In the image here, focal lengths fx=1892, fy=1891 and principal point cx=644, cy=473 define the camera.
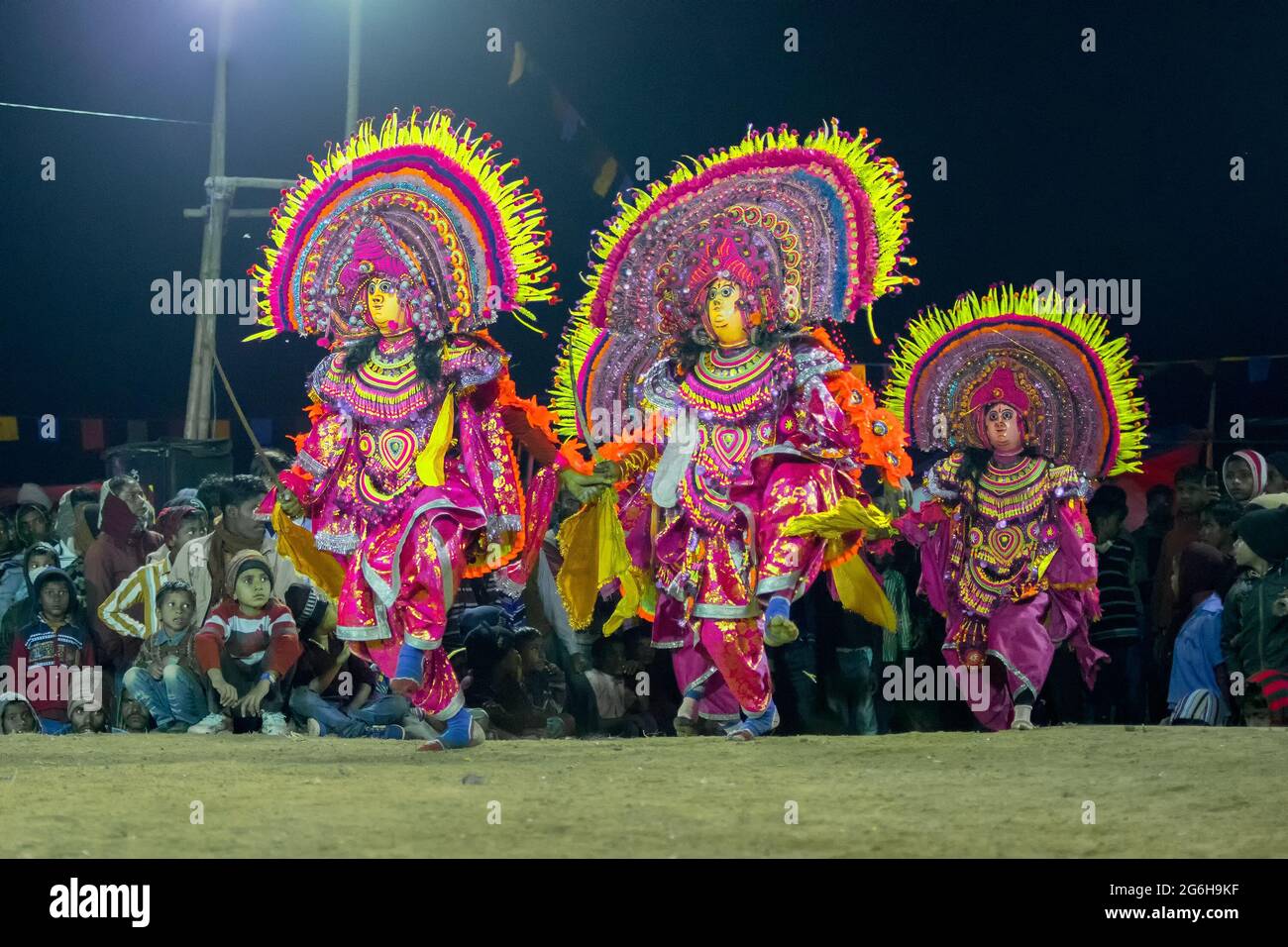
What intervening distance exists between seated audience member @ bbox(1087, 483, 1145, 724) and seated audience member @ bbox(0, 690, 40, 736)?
18.6 ft

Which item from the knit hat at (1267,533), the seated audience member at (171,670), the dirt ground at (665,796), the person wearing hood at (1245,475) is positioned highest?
the person wearing hood at (1245,475)

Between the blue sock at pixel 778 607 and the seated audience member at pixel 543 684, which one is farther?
the seated audience member at pixel 543 684

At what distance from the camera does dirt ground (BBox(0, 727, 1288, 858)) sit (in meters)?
5.32

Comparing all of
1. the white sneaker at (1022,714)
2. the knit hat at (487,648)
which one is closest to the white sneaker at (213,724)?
the knit hat at (487,648)

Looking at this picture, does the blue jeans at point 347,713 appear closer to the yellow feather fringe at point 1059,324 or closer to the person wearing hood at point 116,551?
the person wearing hood at point 116,551

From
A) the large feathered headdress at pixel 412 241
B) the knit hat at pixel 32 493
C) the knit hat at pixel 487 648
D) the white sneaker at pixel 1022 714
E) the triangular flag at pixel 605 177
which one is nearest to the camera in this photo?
the large feathered headdress at pixel 412 241

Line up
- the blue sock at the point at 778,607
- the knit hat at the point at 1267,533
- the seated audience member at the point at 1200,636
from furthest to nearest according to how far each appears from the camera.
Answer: the seated audience member at the point at 1200,636
the knit hat at the point at 1267,533
the blue sock at the point at 778,607

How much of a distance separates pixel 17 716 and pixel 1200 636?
240 inches

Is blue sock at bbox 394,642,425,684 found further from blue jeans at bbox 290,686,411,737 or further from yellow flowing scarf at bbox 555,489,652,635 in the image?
blue jeans at bbox 290,686,411,737

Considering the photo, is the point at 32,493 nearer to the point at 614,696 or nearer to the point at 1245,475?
the point at 614,696

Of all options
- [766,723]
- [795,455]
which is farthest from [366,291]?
[766,723]

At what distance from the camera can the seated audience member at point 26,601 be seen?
32.0ft

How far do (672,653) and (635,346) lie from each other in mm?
1481

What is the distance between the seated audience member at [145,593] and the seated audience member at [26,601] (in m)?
0.35
